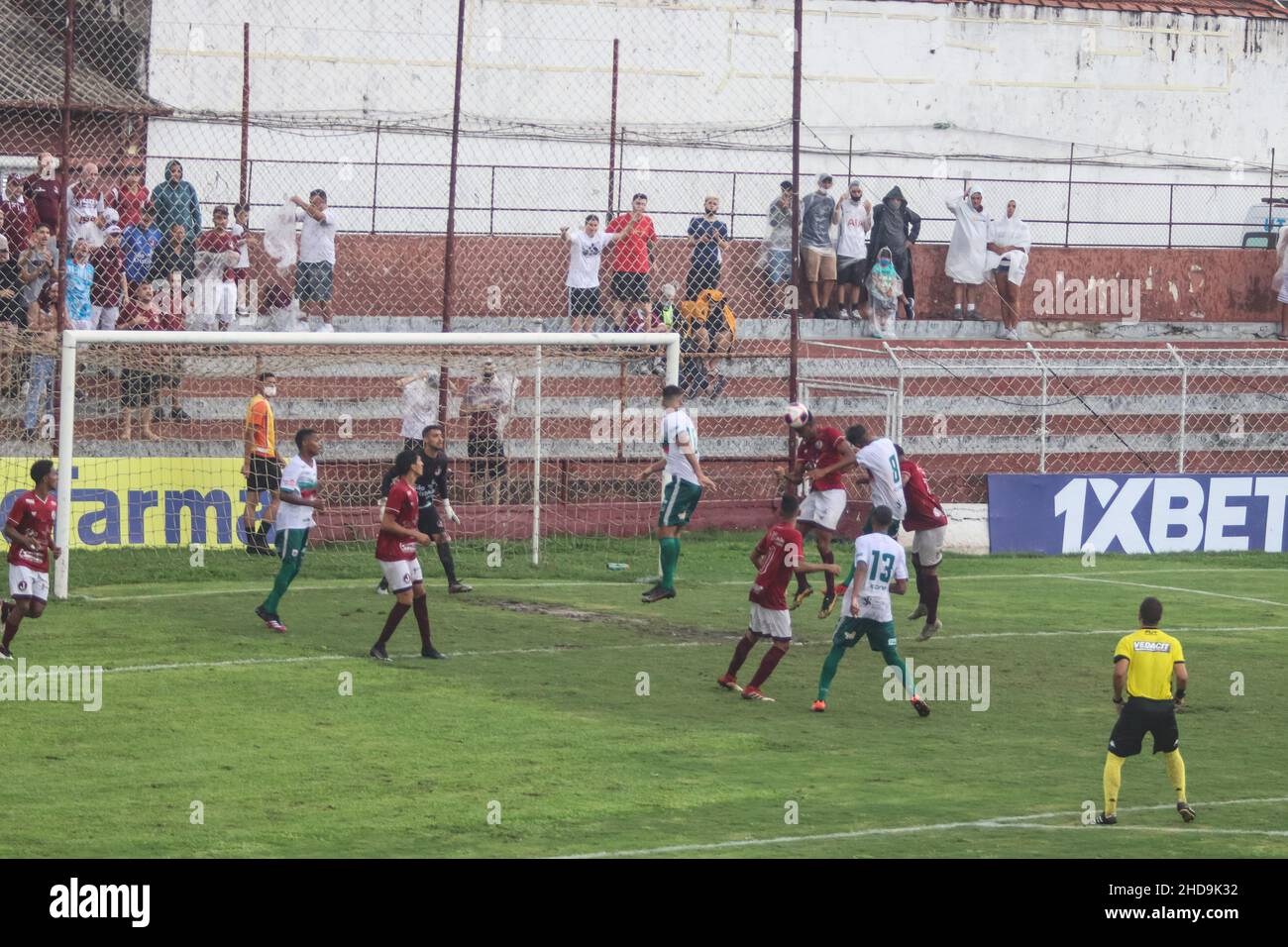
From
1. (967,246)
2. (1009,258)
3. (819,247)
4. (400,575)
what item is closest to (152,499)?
(400,575)

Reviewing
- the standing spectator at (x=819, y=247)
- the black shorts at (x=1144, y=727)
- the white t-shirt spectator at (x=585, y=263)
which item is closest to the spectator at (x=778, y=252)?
the standing spectator at (x=819, y=247)

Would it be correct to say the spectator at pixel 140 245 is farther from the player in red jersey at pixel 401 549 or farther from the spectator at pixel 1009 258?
the spectator at pixel 1009 258

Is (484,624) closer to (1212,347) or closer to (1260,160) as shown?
(1212,347)

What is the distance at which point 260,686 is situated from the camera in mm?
15891

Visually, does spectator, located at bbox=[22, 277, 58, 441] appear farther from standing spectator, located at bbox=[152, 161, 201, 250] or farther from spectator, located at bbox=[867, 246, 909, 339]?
spectator, located at bbox=[867, 246, 909, 339]

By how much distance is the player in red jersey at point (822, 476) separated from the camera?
19547 mm

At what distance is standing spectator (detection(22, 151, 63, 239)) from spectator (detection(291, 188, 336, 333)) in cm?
321

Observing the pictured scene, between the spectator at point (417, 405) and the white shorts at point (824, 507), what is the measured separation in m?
5.61

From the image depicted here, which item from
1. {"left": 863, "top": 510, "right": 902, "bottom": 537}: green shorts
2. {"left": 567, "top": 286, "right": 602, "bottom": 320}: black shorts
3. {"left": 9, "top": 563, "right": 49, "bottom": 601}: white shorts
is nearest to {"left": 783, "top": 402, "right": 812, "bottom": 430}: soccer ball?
{"left": 863, "top": 510, "right": 902, "bottom": 537}: green shorts

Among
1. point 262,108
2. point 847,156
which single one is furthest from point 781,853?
point 847,156

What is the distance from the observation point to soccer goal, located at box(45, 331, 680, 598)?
2172 cm

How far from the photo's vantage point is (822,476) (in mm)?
19609

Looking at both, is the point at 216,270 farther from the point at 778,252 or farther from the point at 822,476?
the point at 822,476
